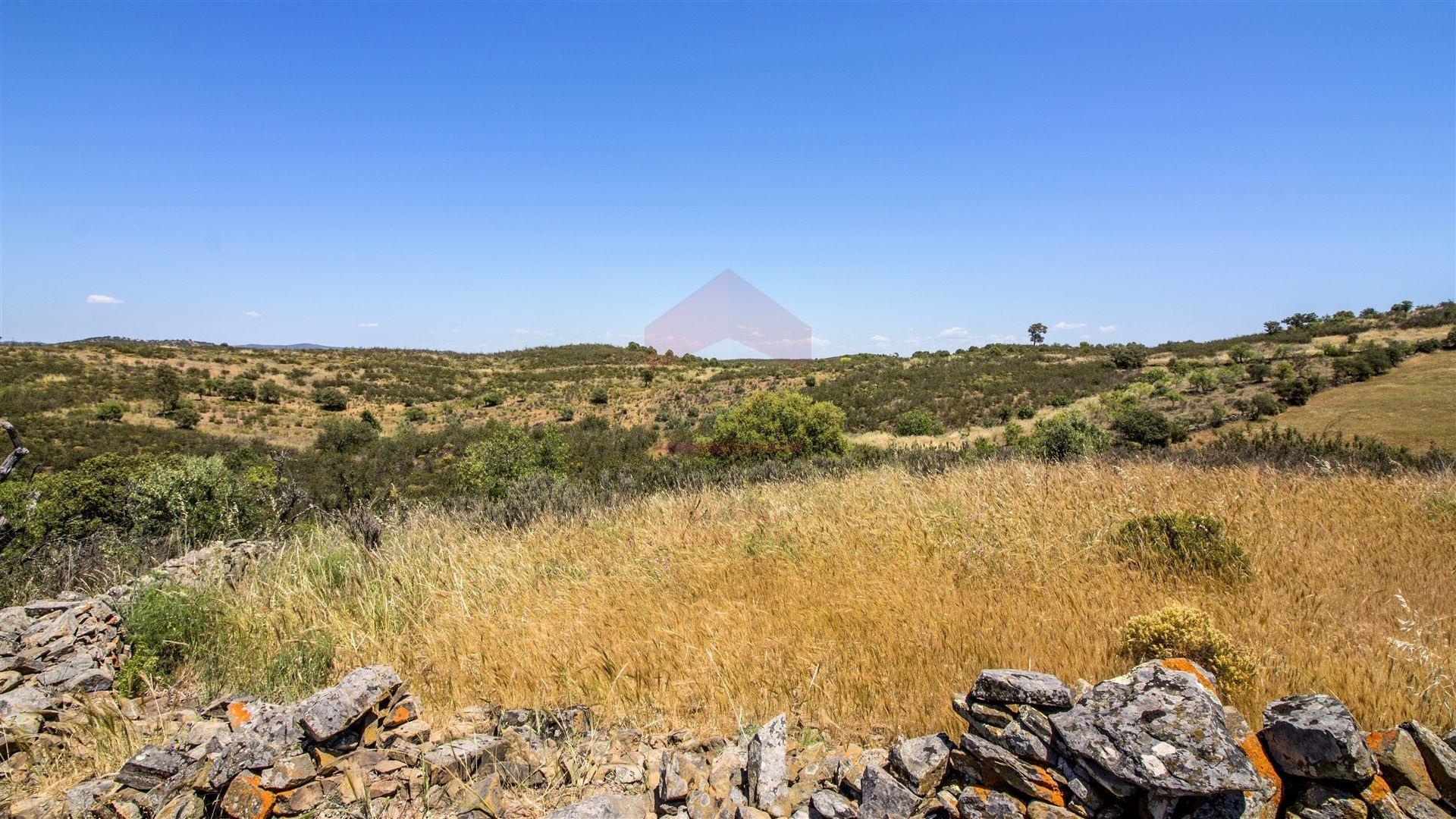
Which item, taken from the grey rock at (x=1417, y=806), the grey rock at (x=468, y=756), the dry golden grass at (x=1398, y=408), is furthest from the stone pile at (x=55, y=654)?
the dry golden grass at (x=1398, y=408)

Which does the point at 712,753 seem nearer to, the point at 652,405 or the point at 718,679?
the point at 718,679

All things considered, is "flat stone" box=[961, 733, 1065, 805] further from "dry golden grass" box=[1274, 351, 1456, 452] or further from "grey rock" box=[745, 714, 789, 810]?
"dry golden grass" box=[1274, 351, 1456, 452]

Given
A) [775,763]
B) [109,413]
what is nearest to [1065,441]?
[775,763]

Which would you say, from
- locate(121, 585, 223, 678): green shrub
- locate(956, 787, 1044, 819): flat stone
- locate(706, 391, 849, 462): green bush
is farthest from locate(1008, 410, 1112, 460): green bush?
locate(121, 585, 223, 678): green shrub

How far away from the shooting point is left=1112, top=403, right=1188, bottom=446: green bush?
19.5 metres

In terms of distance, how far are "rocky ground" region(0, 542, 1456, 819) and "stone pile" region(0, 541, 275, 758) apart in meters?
0.03

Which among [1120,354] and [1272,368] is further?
[1120,354]

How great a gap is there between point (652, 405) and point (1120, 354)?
32.1 m

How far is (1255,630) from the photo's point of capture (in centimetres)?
327

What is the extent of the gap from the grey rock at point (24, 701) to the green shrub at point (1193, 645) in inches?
244

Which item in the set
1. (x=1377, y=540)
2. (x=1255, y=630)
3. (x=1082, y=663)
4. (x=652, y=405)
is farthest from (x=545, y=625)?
(x=652, y=405)

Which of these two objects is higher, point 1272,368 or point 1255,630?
point 1272,368

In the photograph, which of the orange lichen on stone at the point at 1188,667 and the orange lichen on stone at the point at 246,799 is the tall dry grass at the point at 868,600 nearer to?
the orange lichen on stone at the point at 1188,667

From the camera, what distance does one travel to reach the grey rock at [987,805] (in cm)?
226
